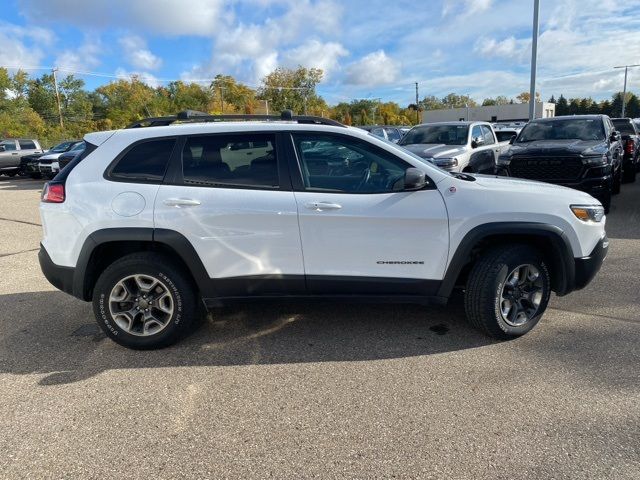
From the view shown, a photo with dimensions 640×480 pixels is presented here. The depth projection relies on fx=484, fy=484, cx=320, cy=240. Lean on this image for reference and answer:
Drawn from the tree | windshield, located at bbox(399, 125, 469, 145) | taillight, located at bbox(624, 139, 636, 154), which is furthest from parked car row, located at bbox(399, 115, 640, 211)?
the tree

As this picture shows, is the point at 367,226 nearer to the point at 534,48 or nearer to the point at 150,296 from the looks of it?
the point at 150,296

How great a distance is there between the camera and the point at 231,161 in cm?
381

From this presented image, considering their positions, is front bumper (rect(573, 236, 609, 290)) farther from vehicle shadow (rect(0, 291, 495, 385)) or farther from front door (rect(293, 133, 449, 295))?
front door (rect(293, 133, 449, 295))

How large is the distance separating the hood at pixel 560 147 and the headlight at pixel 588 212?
510 centimetres

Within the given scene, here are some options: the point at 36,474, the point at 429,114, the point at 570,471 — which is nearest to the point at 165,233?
the point at 36,474

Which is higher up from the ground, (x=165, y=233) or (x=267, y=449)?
(x=165, y=233)

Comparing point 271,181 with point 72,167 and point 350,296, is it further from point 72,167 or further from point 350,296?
point 72,167

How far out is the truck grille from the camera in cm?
843

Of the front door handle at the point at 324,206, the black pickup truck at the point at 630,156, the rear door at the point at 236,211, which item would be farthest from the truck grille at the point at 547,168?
the rear door at the point at 236,211

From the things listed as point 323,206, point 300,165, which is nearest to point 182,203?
point 300,165

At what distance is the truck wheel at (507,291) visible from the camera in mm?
3764

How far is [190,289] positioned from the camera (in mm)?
3846

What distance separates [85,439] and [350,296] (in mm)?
2022

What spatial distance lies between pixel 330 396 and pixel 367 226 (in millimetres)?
1260
